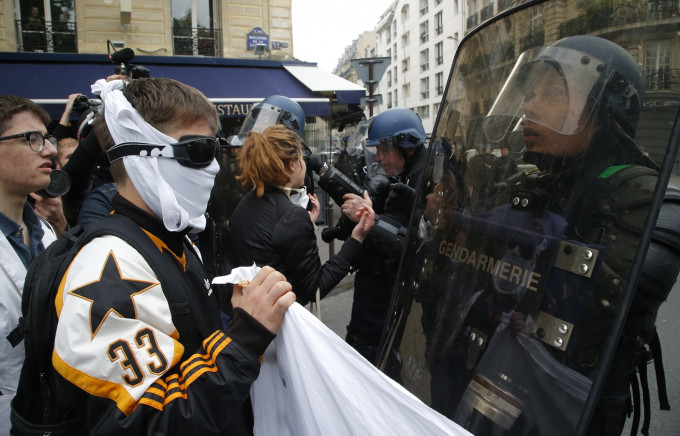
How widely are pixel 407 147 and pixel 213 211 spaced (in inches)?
55.4

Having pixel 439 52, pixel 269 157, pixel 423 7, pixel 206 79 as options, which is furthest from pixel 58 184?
pixel 423 7

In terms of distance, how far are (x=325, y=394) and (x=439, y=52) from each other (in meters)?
49.9

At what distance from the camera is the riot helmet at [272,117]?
139 inches

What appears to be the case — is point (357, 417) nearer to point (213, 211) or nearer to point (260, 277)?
point (260, 277)

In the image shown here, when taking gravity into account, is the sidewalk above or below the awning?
below

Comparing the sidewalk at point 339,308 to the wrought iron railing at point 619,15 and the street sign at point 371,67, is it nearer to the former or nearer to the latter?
the street sign at point 371,67

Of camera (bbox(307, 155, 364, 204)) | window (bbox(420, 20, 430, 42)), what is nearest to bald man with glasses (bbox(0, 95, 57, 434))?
camera (bbox(307, 155, 364, 204))

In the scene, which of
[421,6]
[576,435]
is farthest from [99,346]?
[421,6]

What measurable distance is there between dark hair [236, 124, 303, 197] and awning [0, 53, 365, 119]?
23.1ft

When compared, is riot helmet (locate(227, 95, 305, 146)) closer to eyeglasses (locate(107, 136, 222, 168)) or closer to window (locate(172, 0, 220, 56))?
eyeglasses (locate(107, 136, 222, 168))

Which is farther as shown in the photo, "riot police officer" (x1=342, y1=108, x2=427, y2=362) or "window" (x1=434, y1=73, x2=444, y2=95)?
"window" (x1=434, y1=73, x2=444, y2=95)

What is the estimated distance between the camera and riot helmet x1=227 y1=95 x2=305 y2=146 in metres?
3.54

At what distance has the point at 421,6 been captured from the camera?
50031 mm

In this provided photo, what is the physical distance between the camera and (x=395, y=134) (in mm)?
3047
